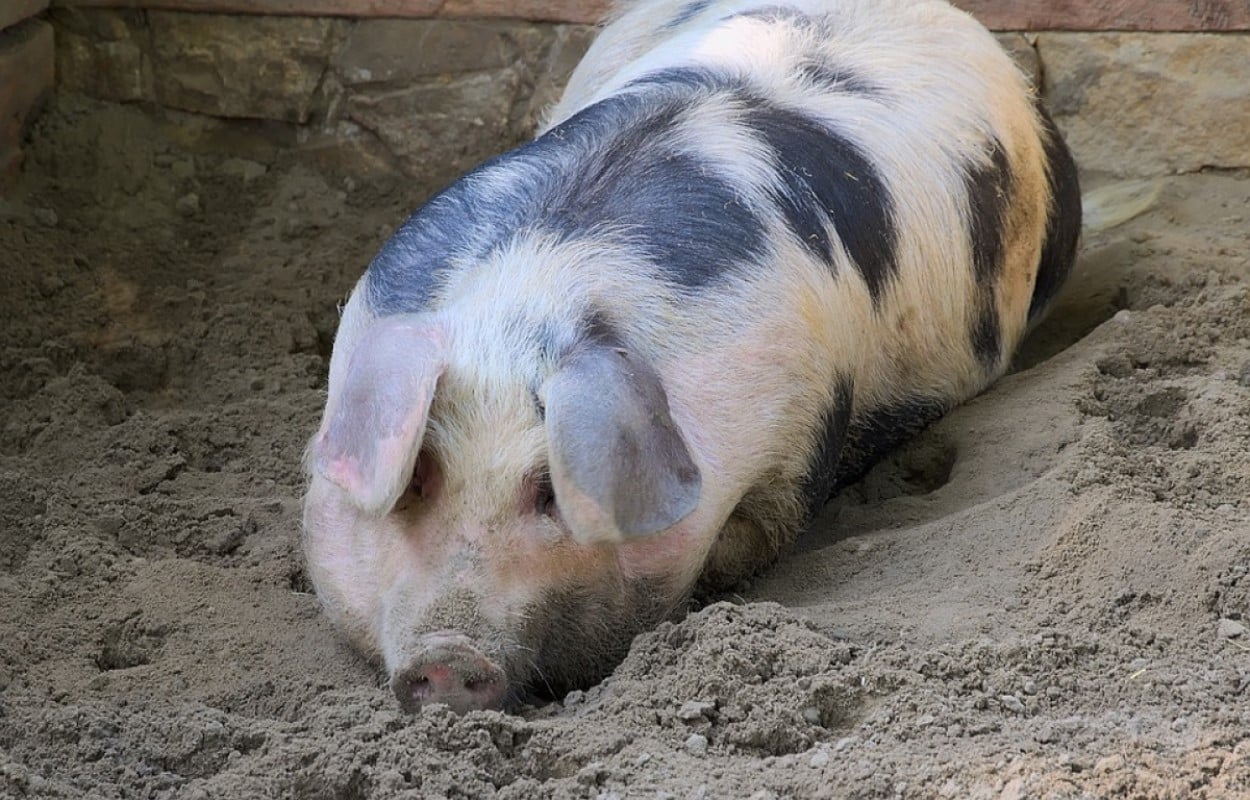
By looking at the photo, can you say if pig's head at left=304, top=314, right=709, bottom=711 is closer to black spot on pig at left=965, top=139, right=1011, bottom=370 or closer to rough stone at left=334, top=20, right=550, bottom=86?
black spot on pig at left=965, top=139, right=1011, bottom=370

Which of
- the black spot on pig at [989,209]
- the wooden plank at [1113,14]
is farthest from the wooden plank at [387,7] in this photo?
the black spot on pig at [989,209]

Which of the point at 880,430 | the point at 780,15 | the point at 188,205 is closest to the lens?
the point at 880,430

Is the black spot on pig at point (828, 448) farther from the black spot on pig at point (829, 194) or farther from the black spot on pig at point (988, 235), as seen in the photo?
the black spot on pig at point (988, 235)

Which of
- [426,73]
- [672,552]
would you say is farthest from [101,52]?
[672,552]

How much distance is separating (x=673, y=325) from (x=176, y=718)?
1.26 m

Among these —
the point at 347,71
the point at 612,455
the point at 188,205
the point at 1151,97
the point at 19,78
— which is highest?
the point at 1151,97

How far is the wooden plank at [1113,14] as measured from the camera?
5.45 metres

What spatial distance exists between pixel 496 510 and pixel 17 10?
3172mm

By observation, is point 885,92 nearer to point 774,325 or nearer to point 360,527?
point 774,325

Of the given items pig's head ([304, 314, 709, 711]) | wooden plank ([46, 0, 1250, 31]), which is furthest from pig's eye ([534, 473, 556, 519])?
wooden plank ([46, 0, 1250, 31])

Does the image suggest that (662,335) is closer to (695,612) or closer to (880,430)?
(695,612)

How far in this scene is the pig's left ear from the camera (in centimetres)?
311

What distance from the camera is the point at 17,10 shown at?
5496mm

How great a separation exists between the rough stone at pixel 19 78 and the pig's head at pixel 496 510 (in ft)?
8.47
